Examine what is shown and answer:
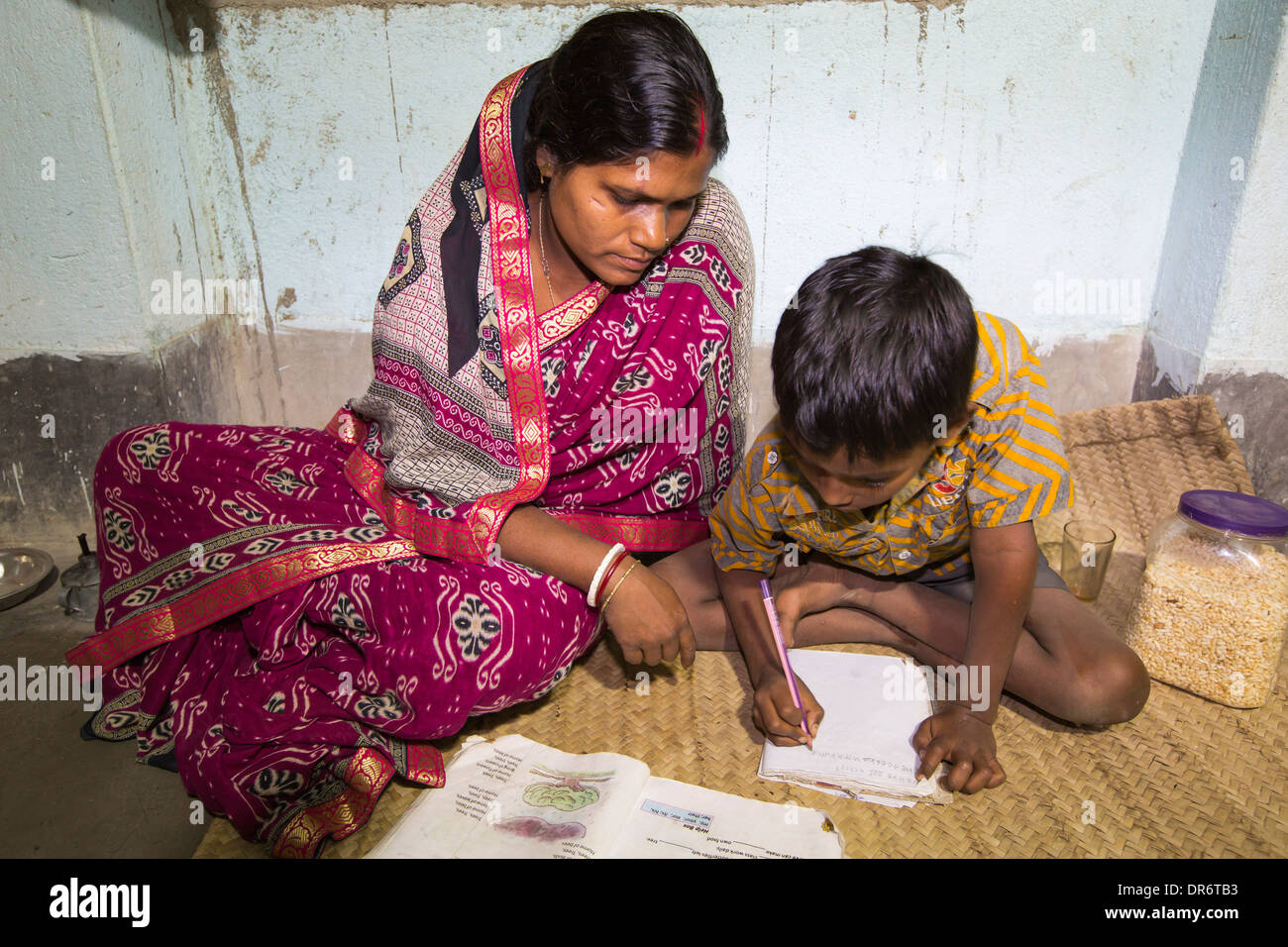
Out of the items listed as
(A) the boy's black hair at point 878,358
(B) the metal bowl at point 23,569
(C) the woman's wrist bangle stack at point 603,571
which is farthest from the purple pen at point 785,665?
(B) the metal bowl at point 23,569

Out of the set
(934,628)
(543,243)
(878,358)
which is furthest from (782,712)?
(543,243)

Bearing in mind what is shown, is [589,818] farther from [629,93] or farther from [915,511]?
[629,93]

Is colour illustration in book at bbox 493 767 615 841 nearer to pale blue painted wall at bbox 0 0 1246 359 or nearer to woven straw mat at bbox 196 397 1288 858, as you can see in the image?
woven straw mat at bbox 196 397 1288 858

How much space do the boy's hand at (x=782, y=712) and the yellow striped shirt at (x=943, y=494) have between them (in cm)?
21

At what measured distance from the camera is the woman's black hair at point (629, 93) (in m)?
1.23

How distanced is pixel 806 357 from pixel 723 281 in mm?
534

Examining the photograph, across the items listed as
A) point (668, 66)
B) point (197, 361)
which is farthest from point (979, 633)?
point (197, 361)

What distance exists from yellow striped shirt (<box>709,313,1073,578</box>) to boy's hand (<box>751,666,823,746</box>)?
0.21 meters

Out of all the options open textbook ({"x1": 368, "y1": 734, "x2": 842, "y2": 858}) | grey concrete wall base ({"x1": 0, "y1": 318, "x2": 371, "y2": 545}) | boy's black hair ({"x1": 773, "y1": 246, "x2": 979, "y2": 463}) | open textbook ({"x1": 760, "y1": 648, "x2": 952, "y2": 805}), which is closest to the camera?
boy's black hair ({"x1": 773, "y1": 246, "x2": 979, "y2": 463})

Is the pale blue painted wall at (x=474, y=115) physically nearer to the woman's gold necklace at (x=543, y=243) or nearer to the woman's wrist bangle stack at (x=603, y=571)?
the woman's gold necklace at (x=543, y=243)

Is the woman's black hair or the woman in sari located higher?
the woman's black hair

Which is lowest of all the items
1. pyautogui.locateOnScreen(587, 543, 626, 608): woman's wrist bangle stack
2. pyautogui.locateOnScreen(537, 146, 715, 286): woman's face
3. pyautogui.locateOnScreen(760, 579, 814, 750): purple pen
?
pyautogui.locateOnScreen(760, 579, 814, 750): purple pen

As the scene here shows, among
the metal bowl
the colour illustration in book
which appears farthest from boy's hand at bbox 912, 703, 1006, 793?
the metal bowl

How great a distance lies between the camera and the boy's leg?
1390mm
